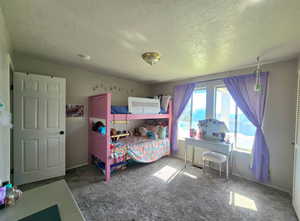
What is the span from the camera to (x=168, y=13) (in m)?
1.22

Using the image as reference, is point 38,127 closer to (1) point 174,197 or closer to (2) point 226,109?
(1) point 174,197

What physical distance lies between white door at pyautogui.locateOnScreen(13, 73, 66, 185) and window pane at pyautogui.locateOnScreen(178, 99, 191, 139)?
3.08 m

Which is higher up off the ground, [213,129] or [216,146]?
[213,129]

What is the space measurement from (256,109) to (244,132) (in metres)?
0.57

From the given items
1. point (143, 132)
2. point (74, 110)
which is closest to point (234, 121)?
point (143, 132)

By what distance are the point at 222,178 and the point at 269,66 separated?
246cm

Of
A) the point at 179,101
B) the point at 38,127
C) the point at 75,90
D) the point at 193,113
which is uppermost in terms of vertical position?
the point at 75,90

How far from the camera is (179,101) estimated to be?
389cm

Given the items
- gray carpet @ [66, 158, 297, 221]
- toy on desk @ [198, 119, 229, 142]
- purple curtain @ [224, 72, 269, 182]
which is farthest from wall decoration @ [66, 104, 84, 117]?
purple curtain @ [224, 72, 269, 182]

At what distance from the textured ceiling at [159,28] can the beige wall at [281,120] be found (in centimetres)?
38

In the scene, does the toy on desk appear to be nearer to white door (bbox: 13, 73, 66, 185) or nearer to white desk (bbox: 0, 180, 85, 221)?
white desk (bbox: 0, 180, 85, 221)

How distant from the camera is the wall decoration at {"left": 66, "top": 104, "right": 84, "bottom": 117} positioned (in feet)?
9.86

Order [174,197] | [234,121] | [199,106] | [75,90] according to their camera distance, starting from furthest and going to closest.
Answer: [199,106] → [75,90] → [234,121] → [174,197]

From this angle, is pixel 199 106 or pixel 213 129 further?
pixel 199 106
